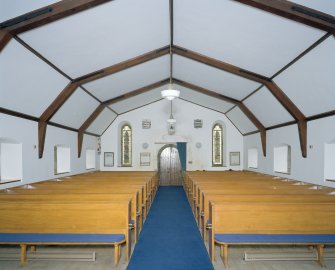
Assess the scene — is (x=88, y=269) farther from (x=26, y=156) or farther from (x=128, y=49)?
(x=128, y=49)

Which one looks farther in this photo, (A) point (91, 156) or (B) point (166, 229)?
(A) point (91, 156)

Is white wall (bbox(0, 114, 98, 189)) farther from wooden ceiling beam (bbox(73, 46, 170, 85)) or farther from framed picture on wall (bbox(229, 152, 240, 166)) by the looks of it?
framed picture on wall (bbox(229, 152, 240, 166))

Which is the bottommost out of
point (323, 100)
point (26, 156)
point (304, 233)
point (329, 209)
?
point (304, 233)

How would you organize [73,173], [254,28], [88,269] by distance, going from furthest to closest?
1. [73,173]
2. [254,28]
3. [88,269]

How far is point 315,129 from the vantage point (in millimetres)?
7102

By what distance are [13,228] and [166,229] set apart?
127 inches

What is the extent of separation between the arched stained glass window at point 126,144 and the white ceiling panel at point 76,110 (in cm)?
355

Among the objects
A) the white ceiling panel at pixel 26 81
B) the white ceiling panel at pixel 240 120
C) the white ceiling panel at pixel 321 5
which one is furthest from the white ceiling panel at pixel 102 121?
the white ceiling panel at pixel 321 5

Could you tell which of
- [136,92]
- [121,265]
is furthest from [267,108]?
[121,265]

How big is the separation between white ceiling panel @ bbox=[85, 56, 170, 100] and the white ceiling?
0.07m

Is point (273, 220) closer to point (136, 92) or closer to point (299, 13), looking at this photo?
point (299, 13)

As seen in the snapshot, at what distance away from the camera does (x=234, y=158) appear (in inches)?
537

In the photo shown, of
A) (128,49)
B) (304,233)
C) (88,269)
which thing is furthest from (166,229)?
(128,49)

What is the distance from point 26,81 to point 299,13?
19.0ft
